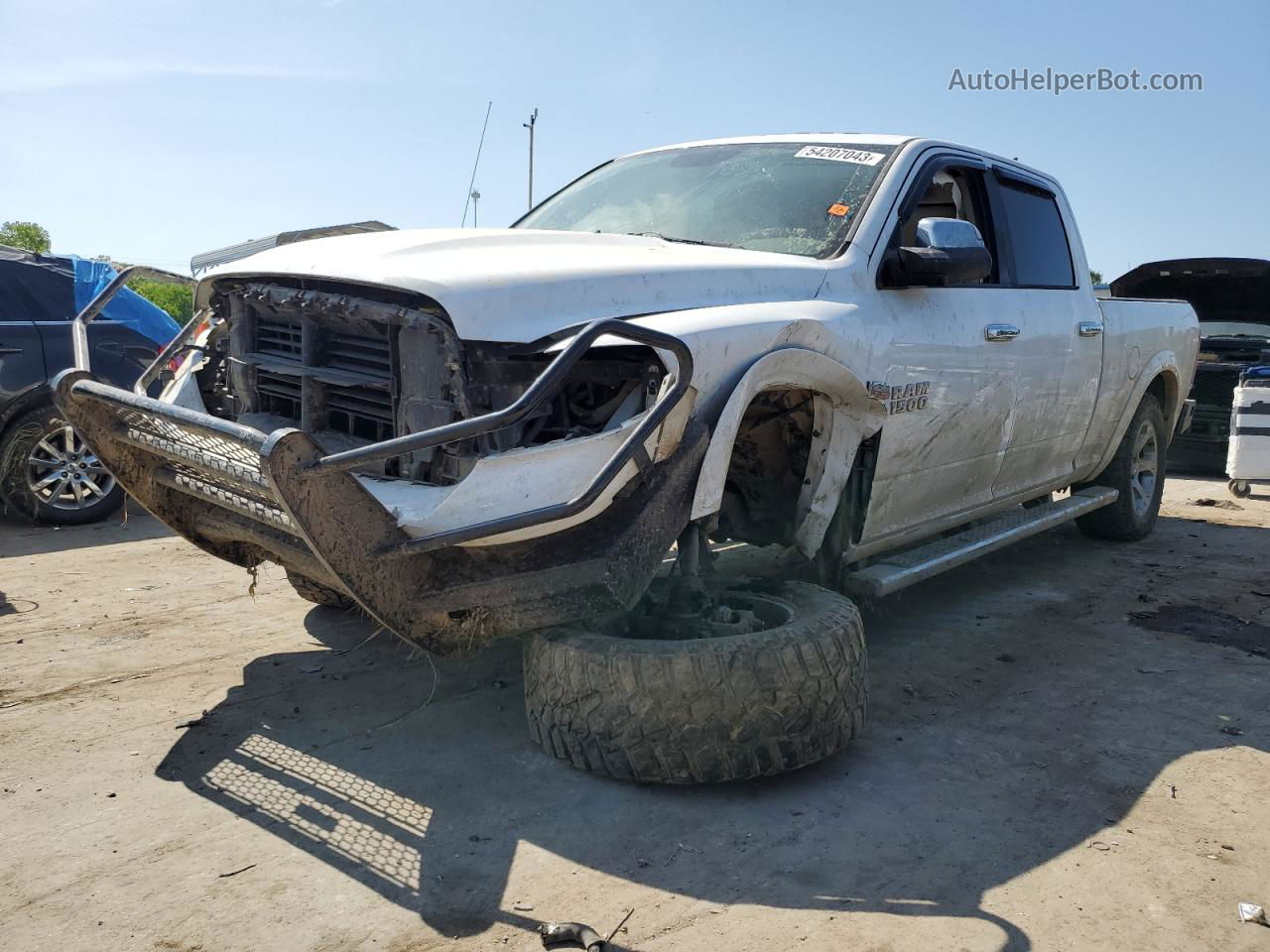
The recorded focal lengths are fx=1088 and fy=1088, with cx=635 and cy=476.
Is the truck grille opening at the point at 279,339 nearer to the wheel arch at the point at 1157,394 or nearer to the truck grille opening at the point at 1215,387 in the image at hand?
the wheel arch at the point at 1157,394

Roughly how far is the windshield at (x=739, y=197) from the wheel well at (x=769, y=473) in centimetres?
58

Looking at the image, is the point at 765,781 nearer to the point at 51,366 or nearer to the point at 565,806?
the point at 565,806

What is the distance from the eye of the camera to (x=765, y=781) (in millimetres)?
3182

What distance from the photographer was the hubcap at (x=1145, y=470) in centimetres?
675

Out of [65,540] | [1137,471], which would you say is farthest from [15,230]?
[1137,471]

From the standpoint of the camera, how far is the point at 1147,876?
8.81 feet

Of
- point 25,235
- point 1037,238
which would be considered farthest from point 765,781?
point 25,235

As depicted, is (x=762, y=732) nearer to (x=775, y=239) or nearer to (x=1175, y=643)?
(x=775, y=239)

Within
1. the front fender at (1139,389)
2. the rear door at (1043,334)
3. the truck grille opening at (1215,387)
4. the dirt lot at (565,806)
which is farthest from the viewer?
the truck grille opening at (1215,387)

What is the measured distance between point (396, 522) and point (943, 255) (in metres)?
2.17

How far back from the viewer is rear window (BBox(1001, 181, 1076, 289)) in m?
5.05

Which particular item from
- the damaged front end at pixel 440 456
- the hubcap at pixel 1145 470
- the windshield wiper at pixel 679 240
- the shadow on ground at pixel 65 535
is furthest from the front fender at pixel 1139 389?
the shadow on ground at pixel 65 535

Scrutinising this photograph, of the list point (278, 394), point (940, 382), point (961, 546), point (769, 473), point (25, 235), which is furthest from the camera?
point (25, 235)

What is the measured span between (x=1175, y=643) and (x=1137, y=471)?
2427 mm
